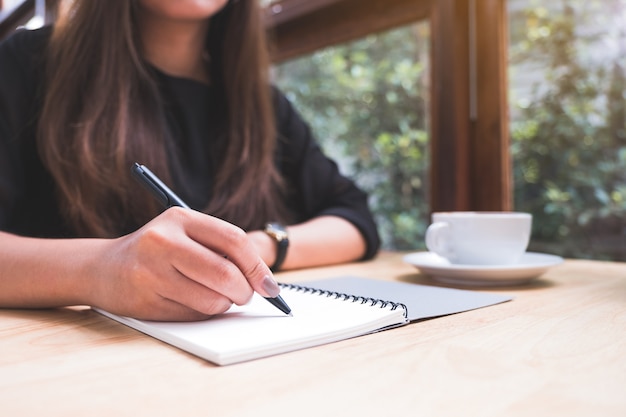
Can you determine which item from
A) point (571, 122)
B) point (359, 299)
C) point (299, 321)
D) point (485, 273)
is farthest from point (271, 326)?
point (571, 122)

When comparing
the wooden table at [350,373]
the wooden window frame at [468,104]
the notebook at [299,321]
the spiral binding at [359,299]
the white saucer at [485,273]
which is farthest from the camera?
the wooden window frame at [468,104]

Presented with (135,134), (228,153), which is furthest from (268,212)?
(135,134)

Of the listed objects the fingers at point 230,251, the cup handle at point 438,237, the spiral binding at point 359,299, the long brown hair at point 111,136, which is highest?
the long brown hair at point 111,136

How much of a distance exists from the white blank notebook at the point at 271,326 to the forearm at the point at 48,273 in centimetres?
4

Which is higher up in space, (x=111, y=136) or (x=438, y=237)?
(x=111, y=136)

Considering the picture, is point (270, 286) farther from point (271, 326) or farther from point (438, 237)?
point (438, 237)

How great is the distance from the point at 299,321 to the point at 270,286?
0.04 meters

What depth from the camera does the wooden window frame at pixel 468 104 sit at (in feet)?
4.34

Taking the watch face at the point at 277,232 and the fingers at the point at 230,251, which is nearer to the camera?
the fingers at the point at 230,251

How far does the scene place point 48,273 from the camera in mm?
588

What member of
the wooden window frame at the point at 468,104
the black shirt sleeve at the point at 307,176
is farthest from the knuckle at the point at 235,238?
the wooden window frame at the point at 468,104

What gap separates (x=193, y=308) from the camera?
51 cm

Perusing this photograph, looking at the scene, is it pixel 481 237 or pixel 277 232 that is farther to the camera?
pixel 277 232

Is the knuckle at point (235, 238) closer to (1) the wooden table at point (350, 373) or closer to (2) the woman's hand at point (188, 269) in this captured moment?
(2) the woman's hand at point (188, 269)
